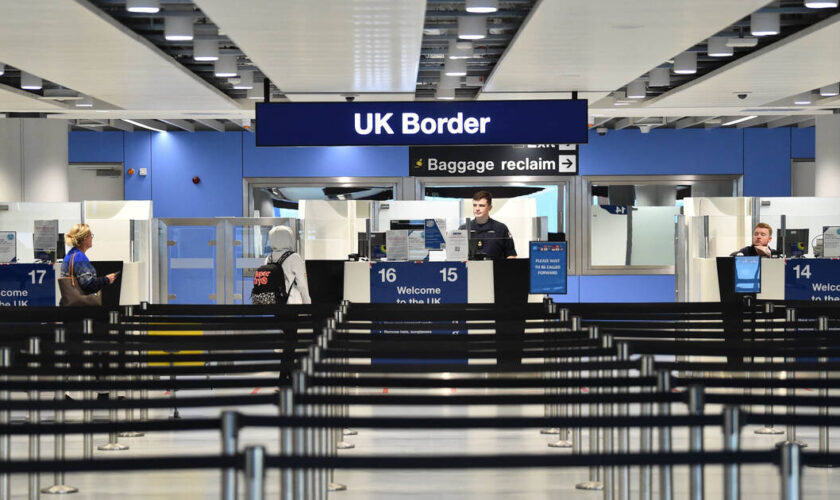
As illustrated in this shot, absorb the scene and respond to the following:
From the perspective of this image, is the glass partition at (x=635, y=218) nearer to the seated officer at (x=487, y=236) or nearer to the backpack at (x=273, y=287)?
the seated officer at (x=487, y=236)

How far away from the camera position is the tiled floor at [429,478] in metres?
5.30

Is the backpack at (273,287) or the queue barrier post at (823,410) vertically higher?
the backpack at (273,287)

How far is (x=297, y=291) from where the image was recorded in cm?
854

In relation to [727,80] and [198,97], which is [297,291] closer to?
[198,97]

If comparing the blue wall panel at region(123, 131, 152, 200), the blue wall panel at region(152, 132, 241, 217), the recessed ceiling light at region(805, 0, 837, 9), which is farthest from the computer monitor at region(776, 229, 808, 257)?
the blue wall panel at region(123, 131, 152, 200)

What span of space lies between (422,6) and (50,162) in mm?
8021

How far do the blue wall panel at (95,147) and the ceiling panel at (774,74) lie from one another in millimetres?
8119

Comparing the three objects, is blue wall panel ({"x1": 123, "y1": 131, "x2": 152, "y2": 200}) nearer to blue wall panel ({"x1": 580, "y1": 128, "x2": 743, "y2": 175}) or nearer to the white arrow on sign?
the white arrow on sign

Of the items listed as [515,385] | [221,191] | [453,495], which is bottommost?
[453,495]

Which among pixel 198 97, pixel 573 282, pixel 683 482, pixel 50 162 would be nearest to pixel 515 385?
pixel 683 482

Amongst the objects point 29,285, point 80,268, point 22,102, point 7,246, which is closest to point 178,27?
point 80,268

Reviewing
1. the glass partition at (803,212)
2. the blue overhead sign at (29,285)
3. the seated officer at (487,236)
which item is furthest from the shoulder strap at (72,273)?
the glass partition at (803,212)

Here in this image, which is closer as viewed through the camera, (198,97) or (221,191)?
(198,97)

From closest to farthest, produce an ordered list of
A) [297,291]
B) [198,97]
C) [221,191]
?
[297,291], [198,97], [221,191]
